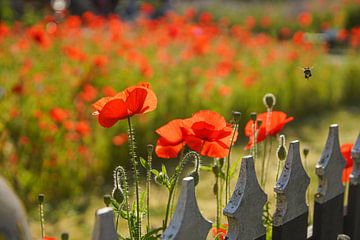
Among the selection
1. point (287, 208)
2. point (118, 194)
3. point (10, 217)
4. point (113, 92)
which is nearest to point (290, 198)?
point (287, 208)

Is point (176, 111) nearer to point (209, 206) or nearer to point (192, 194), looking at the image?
point (209, 206)

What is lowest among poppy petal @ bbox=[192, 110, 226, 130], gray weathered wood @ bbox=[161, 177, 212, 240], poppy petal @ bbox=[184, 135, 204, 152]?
gray weathered wood @ bbox=[161, 177, 212, 240]

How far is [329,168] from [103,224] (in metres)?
0.90

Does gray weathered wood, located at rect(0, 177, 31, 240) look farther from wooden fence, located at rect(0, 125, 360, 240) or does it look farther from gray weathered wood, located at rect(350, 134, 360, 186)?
gray weathered wood, located at rect(350, 134, 360, 186)

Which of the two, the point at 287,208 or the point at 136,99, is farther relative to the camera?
the point at 287,208

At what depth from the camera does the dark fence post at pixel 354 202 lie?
1.89 metres

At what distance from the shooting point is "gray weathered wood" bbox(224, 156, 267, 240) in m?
1.43

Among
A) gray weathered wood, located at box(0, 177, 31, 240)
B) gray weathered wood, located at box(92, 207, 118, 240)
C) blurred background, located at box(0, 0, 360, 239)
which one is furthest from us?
blurred background, located at box(0, 0, 360, 239)

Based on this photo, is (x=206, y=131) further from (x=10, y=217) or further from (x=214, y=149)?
(x=10, y=217)

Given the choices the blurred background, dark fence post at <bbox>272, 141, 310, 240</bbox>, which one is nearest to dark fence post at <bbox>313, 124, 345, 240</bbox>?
dark fence post at <bbox>272, 141, 310, 240</bbox>

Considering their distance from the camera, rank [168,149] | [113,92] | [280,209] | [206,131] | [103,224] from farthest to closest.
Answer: [113,92] → [280,209] → [168,149] → [206,131] → [103,224]

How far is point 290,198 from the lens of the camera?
1.61 metres

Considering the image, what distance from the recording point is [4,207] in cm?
91

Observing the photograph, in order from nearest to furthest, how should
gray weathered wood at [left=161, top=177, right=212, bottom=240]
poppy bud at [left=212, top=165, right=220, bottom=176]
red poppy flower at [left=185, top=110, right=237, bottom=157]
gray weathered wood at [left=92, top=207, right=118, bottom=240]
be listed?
1. gray weathered wood at [left=92, top=207, right=118, bottom=240]
2. gray weathered wood at [left=161, top=177, right=212, bottom=240]
3. red poppy flower at [left=185, top=110, right=237, bottom=157]
4. poppy bud at [left=212, top=165, right=220, bottom=176]
